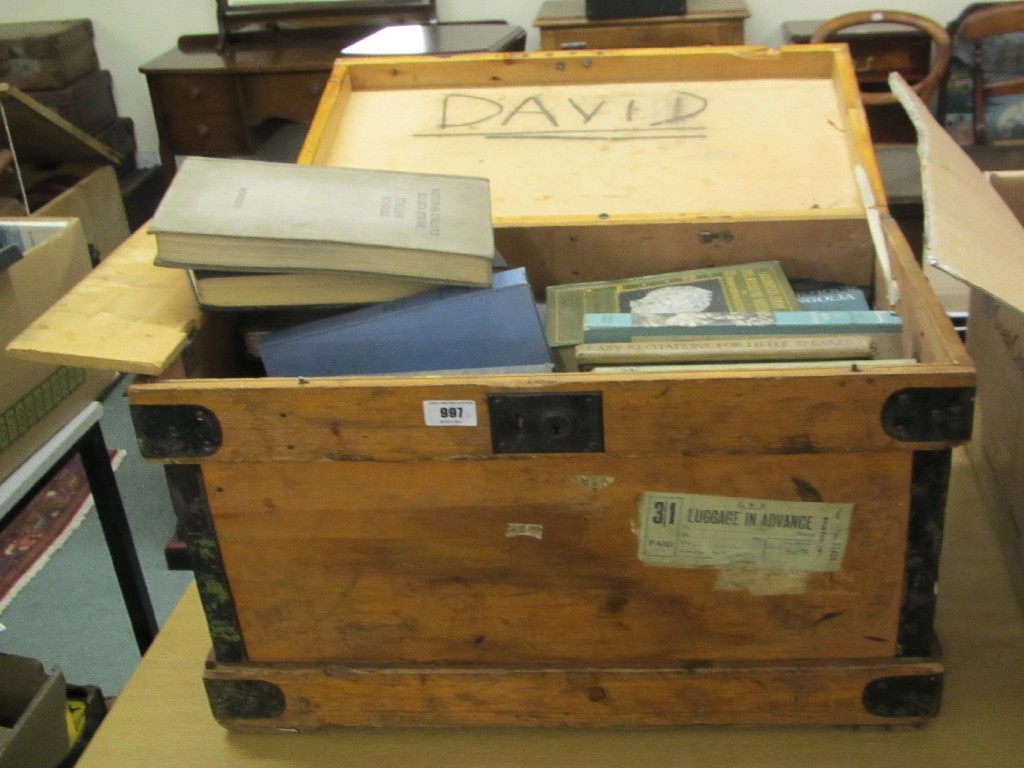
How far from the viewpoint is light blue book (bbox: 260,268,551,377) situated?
863 millimetres

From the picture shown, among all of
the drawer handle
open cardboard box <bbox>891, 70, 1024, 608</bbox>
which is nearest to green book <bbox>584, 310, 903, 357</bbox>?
open cardboard box <bbox>891, 70, 1024, 608</bbox>

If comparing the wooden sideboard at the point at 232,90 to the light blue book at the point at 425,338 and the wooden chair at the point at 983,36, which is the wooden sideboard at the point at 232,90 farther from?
the light blue book at the point at 425,338

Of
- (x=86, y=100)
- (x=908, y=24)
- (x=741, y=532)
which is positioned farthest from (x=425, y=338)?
(x=86, y=100)

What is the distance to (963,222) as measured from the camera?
2.56 ft

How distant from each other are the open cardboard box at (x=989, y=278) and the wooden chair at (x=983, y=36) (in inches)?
83.7

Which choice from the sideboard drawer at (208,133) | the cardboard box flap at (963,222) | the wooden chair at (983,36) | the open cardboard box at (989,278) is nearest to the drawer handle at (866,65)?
the wooden chair at (983,36)

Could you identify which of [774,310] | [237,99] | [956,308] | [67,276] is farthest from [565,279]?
[237,99]

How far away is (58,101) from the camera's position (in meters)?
3.12

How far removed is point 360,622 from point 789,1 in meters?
2.91

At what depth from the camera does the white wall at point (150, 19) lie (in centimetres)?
318

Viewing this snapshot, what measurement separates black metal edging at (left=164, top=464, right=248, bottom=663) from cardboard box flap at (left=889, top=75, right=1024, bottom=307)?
559 millimetres

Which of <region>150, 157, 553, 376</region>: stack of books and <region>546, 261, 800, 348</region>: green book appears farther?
<region>546, 261, 800, 348</region>: green book

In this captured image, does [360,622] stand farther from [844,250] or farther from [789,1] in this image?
[789,1]

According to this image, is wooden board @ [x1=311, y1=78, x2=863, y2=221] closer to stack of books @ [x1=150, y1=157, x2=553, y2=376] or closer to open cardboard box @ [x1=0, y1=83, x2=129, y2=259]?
stack of books @ [x1=150, y1=157, x2=553, y2=376]
